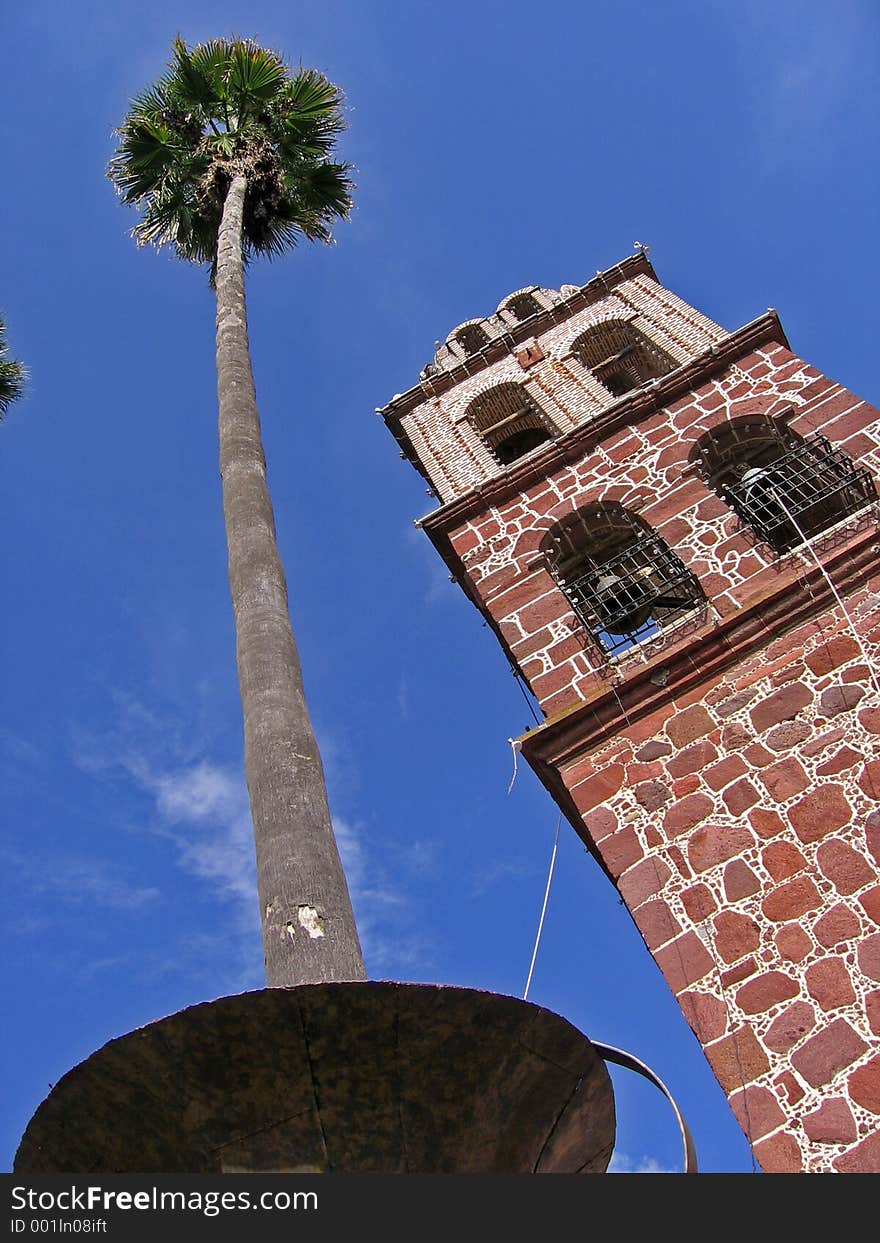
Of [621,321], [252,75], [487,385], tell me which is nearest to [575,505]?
[487,385]

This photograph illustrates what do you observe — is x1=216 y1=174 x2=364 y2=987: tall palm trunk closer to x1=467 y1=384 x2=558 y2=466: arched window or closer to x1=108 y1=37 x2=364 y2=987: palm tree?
x1=108 y1=37 x2=364 y2=987: palm tree

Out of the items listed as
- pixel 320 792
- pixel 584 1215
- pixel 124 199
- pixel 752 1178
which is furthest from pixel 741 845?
pixel 124 199

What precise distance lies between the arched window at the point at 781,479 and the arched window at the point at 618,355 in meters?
3.12

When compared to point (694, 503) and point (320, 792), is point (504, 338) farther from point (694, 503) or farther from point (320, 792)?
point (320, 792)

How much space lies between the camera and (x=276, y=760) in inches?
243

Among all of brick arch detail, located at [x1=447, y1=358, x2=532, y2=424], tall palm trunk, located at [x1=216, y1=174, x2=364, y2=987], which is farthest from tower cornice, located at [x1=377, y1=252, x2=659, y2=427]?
tall palm trunk, located at [x1=216, y1=174, x2=364, y2=987]

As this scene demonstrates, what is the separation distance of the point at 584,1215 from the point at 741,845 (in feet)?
18.4

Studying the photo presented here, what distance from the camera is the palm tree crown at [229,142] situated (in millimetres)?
14266

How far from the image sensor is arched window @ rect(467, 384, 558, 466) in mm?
16641

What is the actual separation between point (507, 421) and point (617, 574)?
509cm

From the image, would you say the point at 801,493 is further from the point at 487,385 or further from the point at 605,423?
the point at 487,385

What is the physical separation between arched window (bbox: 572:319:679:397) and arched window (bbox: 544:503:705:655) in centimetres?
388

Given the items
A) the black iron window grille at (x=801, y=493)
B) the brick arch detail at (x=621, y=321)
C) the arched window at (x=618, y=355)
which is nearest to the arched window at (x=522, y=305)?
the brick arch detail at (x=621, y=321)

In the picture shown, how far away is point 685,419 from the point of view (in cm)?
1369
